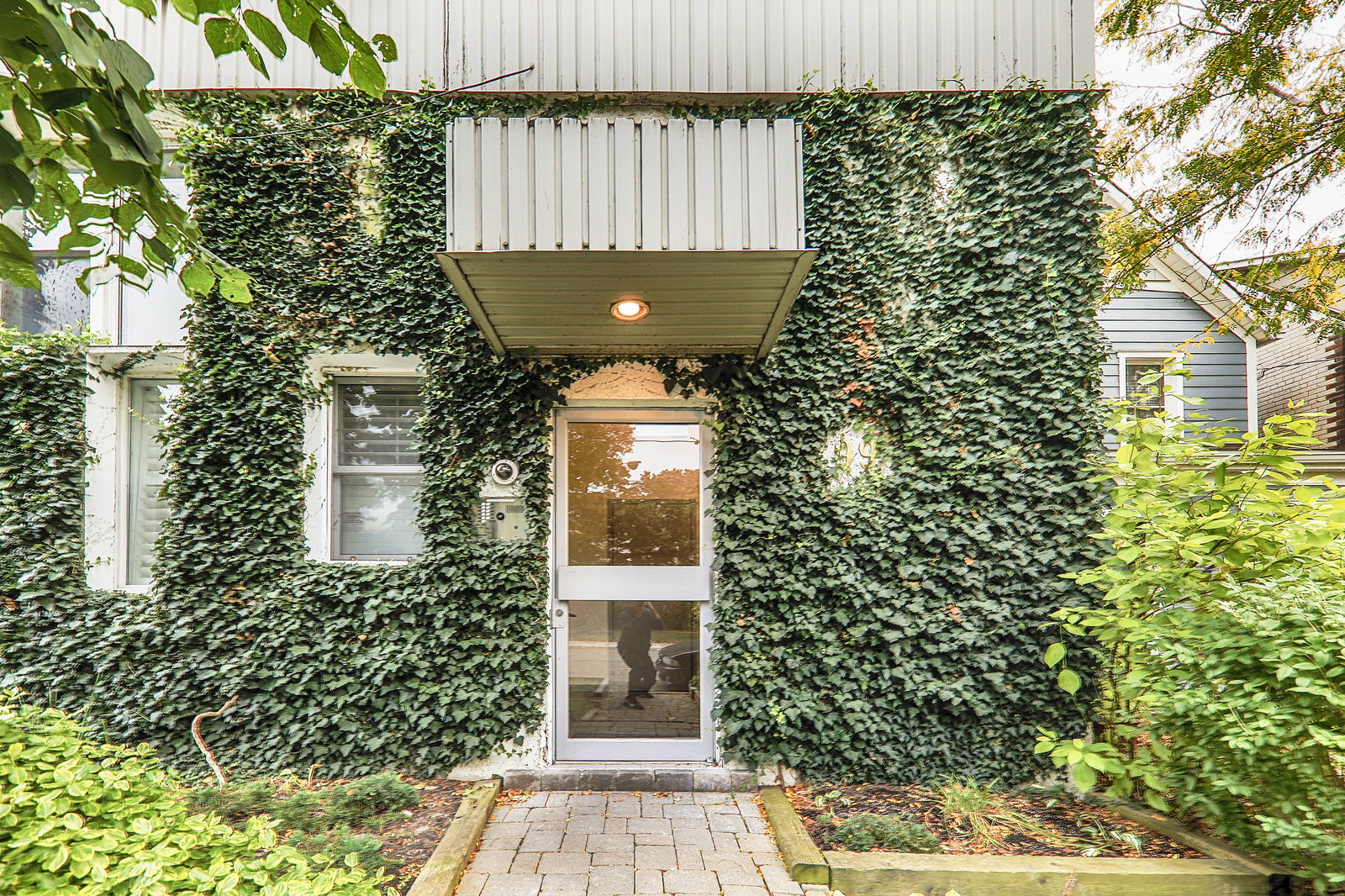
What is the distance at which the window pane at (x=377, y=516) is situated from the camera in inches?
174

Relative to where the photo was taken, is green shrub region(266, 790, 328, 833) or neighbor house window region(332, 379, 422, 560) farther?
neighbor house window region(332, 379, 422, 560)

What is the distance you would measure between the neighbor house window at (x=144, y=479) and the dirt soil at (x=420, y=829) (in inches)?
90.2

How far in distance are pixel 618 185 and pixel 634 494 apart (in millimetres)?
2122

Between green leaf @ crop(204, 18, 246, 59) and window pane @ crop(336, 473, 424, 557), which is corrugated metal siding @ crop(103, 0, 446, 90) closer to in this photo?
green leaf @ crop(204, 18, 246, 59)

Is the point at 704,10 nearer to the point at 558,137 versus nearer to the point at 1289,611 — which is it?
the point at 558,137

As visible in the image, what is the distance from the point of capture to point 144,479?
14.4 feet

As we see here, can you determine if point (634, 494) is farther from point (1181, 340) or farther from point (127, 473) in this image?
point (1181, 340)

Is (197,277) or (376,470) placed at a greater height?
(197,277)

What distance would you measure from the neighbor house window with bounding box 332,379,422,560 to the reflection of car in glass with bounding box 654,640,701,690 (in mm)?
1768

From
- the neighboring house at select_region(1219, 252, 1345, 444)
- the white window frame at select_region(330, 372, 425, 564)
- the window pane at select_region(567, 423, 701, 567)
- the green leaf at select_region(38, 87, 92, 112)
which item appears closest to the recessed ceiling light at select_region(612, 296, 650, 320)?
the window pane at select_region(567, 423, 701, 567)

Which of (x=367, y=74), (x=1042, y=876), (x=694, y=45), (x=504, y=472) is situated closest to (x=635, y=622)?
(x=504, y=472)

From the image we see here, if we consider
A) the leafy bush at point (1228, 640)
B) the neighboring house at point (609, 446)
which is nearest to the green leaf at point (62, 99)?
the neighboring house at point (609, 446)

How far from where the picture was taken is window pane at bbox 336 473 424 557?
4.41 metres

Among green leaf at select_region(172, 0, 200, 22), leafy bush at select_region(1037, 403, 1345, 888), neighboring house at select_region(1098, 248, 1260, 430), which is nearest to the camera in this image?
green leaf at select_region(172, 0, 200, 22)
